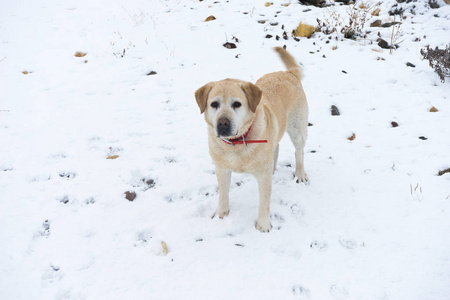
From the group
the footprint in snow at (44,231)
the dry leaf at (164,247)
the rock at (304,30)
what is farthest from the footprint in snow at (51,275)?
the rock at (304,30)

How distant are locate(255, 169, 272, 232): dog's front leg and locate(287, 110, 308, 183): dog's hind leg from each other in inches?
38.6

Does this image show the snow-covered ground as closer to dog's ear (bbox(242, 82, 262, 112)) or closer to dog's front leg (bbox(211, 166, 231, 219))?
dog's front leg (bbox(211, 166, 231, 219))

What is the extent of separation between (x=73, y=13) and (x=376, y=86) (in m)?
9.44

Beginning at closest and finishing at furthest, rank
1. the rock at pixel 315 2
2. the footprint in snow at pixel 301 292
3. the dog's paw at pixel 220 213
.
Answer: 1. the footprint in snow at pixel 301 292
2. the dog's paw at pixel 220 213
3. the rock at pixel 315 2

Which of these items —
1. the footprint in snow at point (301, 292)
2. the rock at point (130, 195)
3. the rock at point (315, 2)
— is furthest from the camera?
the rock at point (315, 2)

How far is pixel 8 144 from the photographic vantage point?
4.32 metres

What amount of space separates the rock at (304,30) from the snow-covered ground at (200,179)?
0.23 m

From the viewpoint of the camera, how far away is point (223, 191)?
3.26 m

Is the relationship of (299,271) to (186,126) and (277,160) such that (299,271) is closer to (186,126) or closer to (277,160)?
(277,160)

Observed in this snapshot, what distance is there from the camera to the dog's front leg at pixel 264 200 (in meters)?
3.04

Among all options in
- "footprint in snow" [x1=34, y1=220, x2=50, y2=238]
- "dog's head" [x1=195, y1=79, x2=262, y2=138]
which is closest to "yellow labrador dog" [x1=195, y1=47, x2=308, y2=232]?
"dog's head" [x1=195, y1=79, x2=262, y2=138]

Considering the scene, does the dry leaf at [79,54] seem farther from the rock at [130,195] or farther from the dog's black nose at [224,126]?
the dog's black nose at [224,126]

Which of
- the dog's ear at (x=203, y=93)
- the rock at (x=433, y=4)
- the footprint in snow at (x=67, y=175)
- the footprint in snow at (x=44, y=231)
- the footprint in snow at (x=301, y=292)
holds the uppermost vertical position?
the rock at (x=433, y=4)

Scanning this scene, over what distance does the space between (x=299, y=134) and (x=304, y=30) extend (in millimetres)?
5172
